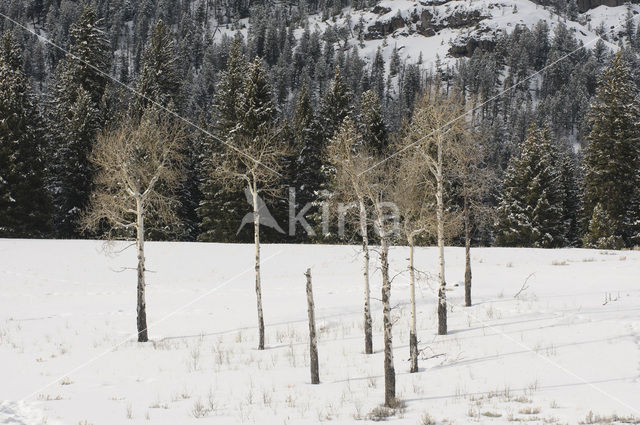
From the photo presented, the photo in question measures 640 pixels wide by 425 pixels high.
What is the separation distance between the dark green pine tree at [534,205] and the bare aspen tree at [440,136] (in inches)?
1181

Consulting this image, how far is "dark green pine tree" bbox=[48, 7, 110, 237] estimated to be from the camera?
41094mm

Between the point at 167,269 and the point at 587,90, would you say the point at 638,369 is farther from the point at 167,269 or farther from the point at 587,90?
the point at 587,90

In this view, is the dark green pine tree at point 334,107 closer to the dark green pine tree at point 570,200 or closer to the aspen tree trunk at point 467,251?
the dark green pine tree at point 570,200

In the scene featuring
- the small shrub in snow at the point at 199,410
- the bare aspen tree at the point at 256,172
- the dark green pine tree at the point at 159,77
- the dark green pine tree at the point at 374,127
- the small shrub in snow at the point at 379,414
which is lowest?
the small shrub in snow at the point at 199,410

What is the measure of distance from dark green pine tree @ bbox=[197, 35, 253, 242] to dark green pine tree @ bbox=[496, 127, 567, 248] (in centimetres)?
2482

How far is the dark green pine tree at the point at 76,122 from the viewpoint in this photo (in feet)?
135

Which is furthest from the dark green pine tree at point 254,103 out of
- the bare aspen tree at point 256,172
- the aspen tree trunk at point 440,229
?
the aspen tree trunk at point 440,229

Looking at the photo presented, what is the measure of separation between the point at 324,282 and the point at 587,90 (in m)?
180

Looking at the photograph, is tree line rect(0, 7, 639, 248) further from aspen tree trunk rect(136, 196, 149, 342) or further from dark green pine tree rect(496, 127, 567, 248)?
aspen tree trunk rect(136, 196, 149, 342)

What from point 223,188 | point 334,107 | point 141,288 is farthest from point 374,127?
point 141,288

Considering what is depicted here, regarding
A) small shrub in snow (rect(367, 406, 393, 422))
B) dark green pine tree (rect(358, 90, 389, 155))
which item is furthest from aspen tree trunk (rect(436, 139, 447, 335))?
dark green pine tree (rect(358, 90, 389, 155))

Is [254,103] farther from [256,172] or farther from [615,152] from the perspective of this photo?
[615,152]

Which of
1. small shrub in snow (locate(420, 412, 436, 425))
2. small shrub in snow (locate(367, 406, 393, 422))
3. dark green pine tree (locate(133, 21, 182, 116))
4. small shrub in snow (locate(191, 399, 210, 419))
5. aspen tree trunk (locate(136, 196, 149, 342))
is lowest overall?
small shrub in snow (locate(191, 399, 210, 419))

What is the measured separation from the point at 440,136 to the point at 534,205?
34.7 meters
